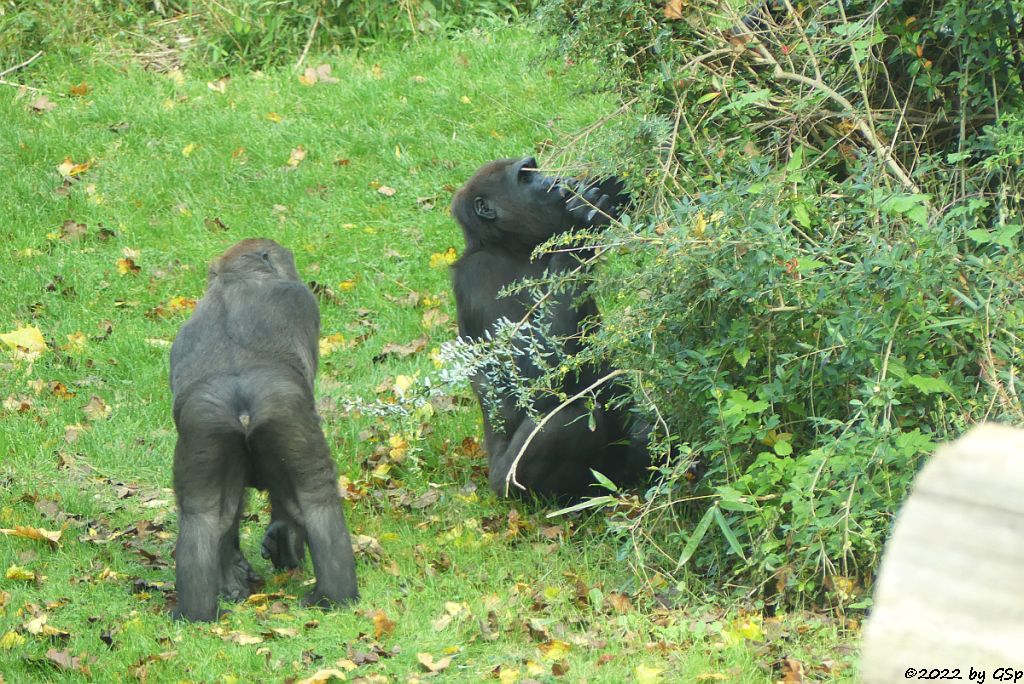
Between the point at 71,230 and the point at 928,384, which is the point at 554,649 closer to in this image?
the point at 928,384

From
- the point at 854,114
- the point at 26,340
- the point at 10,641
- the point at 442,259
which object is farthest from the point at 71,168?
the point at 854,114

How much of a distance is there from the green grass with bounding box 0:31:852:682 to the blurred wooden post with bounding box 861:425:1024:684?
96.7 inches

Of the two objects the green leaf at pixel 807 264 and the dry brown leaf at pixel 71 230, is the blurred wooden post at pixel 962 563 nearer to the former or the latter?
the green leaf at pixel 807 264

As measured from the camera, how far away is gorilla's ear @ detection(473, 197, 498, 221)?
591 centimetres

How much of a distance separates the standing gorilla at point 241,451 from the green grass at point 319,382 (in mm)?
171

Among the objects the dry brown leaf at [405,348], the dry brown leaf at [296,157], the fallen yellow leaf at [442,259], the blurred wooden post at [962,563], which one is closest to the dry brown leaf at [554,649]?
the blurred wooden post at [962,563]

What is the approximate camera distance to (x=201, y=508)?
4688 mm

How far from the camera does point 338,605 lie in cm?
472

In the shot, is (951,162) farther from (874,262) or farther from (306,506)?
(306,506)

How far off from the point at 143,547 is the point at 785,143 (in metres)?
3.10

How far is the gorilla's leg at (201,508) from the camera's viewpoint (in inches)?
183

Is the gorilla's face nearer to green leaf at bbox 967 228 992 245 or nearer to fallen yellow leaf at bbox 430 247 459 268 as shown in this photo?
green leaf at bbox 967 228 992 245

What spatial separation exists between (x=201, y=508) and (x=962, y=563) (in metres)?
3.63

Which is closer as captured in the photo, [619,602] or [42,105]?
[619,602]
